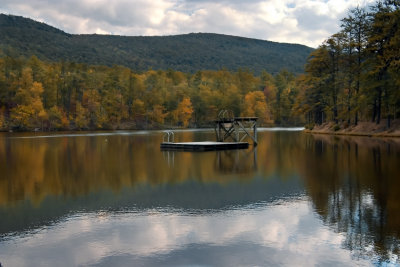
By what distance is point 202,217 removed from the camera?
12.2 meters

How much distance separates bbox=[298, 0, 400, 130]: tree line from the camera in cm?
4825

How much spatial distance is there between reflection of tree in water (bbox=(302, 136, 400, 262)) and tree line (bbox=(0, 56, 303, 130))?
283 feet


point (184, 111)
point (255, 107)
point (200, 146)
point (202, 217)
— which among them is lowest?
point (202, 217)

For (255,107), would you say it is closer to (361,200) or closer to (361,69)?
(361,69)

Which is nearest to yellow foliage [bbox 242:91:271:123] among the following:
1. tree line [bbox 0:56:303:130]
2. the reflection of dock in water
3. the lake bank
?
tree line [bbox 0:56:303:130]

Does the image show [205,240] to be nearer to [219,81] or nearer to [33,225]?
[33,225]

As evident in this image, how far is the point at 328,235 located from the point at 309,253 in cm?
143

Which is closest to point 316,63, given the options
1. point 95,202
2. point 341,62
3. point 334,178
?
point 341,62

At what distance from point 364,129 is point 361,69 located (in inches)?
322

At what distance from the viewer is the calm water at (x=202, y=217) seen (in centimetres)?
900

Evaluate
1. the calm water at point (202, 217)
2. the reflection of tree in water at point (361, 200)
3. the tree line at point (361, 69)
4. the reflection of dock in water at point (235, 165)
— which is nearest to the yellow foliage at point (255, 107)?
the tree line at point (361, 69)

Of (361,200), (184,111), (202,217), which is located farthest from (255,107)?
(202,217)

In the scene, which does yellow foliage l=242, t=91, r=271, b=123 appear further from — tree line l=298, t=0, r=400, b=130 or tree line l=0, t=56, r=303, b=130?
tree line l=298, t=0, r=400, b=130

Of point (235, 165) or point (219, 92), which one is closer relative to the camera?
point (235, 165)
